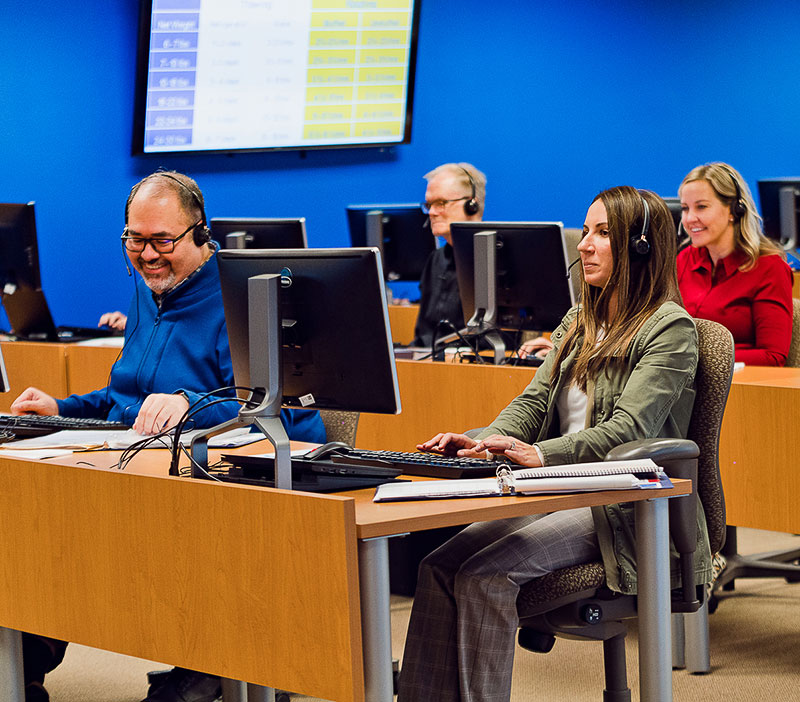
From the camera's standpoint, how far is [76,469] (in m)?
1.94

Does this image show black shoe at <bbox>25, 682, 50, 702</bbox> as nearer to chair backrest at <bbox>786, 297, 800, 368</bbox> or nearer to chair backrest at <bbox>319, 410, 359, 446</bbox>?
chair backrest at <bbox>319, 410, 359, 446</bbox>

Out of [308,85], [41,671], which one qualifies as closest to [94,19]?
[308,85]

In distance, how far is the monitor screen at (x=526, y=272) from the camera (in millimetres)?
3434

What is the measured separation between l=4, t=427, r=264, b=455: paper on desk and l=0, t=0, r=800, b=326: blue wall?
8.06ft

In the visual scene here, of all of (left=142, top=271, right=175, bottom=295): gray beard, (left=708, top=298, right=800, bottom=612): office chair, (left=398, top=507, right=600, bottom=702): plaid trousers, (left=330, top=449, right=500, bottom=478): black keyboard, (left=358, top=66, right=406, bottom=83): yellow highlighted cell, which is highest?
(left=358, top=66, right=406, bottom=83): yellow highlighted cell

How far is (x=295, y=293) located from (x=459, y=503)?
496 mm

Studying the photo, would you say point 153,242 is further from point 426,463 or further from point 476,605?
point 476,605

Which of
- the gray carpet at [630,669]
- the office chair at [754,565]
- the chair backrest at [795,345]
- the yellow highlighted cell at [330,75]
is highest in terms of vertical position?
the yellow highlighted cell at [330,75]

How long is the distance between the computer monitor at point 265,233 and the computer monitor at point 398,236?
908mm

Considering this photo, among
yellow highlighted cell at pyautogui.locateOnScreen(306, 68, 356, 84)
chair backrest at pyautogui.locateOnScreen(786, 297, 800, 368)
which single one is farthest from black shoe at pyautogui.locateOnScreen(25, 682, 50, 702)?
yellow highlighted cell at pyautogui.locateOnScreen(306, 68, 356, 84)

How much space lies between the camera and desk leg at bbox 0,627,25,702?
6.95 feet

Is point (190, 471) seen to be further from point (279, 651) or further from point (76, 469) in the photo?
→ point (279, 651)

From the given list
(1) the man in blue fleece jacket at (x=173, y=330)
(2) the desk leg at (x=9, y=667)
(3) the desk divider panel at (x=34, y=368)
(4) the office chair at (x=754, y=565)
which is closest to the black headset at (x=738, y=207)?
(4) the office chair at (x=754, y=565)

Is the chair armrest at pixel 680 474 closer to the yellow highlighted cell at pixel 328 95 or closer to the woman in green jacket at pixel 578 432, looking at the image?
the woman in green jacket at pixel 578 432
